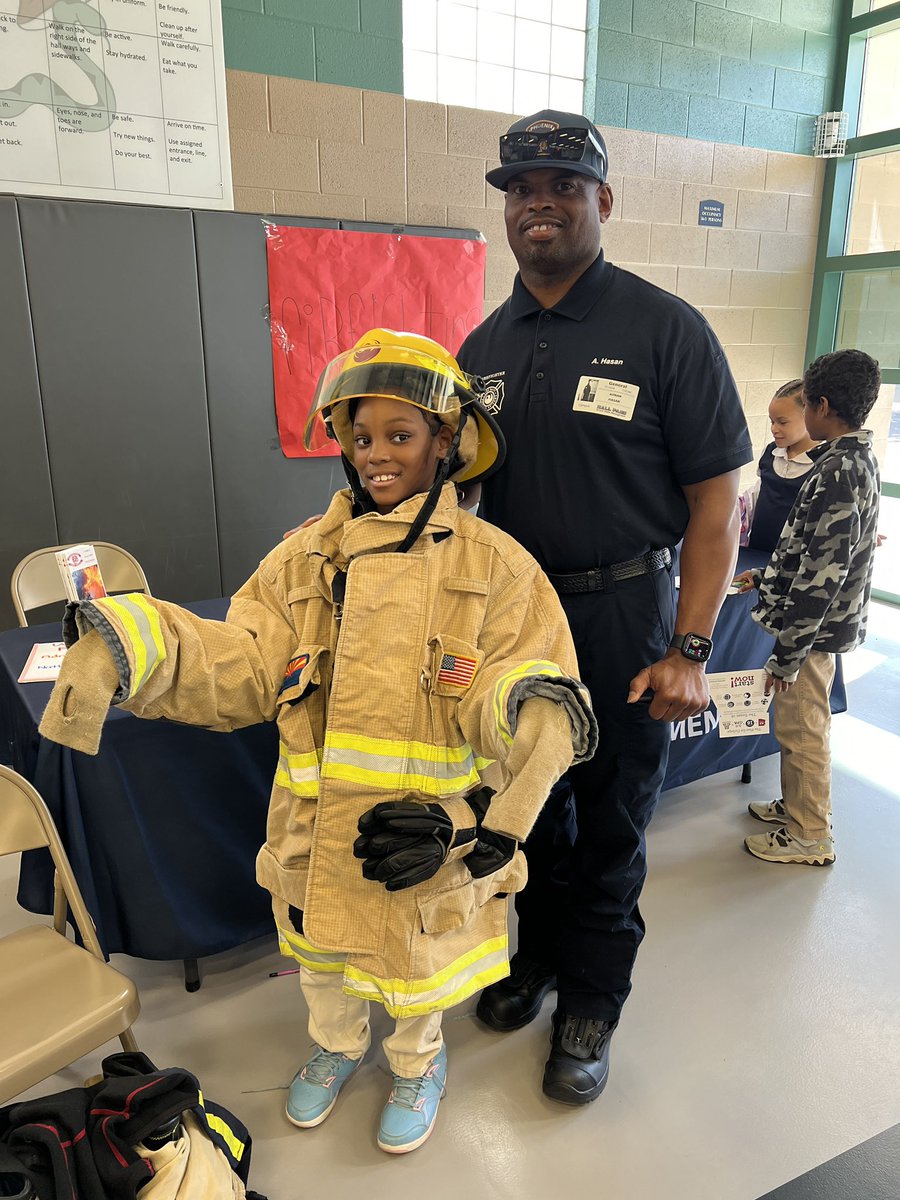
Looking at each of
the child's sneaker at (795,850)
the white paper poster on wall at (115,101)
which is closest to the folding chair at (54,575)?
the white paper poster on wall at (115,101)

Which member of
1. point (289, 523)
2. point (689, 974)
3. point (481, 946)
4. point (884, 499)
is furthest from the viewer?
point (884, 499)

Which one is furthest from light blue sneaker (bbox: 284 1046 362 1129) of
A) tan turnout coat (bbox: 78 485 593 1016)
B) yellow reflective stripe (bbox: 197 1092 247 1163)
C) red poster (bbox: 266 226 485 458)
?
red poster (bbox: 266 226 485 458)

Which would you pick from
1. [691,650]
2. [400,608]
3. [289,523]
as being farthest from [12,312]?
[691,650]

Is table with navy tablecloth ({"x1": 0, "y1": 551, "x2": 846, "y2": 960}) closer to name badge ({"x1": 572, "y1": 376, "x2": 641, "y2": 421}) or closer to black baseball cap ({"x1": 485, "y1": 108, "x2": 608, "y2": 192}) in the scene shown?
name badge ({"x1": 572, "y1": 376, "x2": 641, "y2": 421})

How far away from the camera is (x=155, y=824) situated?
188cm

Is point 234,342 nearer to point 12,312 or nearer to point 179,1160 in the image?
point 12,312

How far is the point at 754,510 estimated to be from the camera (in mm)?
3393

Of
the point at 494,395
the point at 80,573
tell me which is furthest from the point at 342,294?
the point at 494,395

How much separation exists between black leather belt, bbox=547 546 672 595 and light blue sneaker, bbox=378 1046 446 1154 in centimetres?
98

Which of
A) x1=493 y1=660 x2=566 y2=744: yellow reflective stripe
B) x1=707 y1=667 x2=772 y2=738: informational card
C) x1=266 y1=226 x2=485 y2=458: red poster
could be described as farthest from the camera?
x1=266 y1=226 x2=485 y2=458: red poster

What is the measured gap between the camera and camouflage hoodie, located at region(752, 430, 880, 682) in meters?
2.31

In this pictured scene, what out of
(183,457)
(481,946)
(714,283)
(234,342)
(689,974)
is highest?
(714,283)

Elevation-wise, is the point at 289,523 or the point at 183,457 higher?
the point at 183,457

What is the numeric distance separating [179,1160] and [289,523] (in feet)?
8.90
